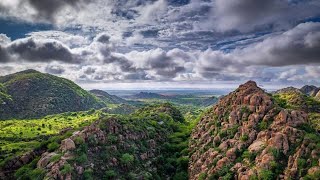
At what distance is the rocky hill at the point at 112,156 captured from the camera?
94.8 meters

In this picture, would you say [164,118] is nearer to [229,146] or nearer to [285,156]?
[229,146]

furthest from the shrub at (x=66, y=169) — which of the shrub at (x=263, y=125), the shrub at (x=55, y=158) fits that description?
the shrub at (x=263, y=125)

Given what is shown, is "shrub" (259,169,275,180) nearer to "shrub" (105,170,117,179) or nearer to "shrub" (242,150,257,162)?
"shrub" (242,150,257,162)

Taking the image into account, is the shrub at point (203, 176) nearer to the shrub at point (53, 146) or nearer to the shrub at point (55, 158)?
the shrub at point (55, 158)

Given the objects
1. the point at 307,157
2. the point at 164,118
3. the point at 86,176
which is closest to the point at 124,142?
the point at 86,176

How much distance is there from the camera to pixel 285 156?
3403 inches

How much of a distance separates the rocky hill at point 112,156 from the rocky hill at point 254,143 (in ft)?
37.0

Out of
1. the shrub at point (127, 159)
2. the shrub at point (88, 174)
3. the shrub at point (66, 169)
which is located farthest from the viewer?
the shrub at point (127, 159)

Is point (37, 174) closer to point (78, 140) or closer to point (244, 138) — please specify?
point (78, 140)

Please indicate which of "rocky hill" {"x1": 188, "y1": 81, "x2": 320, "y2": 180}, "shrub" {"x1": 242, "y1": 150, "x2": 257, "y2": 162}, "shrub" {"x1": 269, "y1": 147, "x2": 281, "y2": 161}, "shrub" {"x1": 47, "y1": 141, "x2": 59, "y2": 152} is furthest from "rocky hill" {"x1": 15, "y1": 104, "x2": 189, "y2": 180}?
"shrub" {"x1": 269, "y1": 147, "x2": 281, "y2": 161}

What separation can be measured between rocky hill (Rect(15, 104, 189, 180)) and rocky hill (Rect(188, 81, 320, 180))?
37.0ft

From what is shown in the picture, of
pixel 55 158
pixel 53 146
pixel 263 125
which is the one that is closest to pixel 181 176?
pixel 263 125

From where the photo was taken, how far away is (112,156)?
108m

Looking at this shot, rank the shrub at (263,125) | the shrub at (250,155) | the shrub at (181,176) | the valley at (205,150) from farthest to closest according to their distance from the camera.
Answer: the shrub at (181,176), the shrub at (263,125), the shrub at (250,155), the valley at (205,150)
